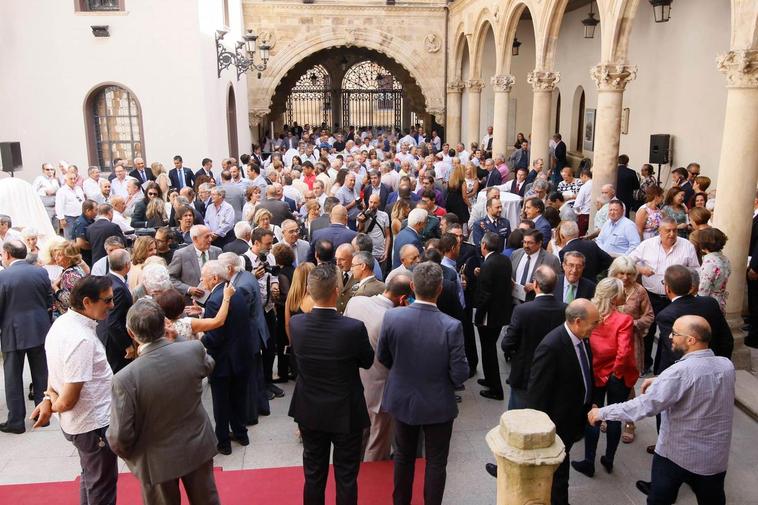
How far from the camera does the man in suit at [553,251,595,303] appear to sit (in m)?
5.43

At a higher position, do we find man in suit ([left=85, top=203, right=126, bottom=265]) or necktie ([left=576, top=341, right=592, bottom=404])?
man in suit ([left=85, top=203, right=126, bottom=265])

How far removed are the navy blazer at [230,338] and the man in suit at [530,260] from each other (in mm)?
2653

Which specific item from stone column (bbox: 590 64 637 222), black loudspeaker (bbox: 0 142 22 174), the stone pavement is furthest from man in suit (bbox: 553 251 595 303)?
black loudspeaker (bbox: 0 142 22 174)

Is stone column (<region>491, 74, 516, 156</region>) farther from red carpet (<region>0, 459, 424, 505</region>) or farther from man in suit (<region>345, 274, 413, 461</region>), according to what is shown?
red carpet (<region>0, 459, 424, 505</region>)

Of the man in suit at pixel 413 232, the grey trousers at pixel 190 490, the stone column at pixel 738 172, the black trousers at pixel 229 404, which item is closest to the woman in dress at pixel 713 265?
the stone column at pixel 738 172

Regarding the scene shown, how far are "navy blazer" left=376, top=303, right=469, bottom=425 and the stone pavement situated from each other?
1092 mm

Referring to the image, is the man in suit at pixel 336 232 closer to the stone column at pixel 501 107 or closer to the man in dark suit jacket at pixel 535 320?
the man in dark suit jacket at pixel 535 320

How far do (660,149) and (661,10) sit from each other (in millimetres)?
2623

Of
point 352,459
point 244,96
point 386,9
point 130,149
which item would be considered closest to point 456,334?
point 352,459

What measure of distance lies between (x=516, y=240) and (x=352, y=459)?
131 inches

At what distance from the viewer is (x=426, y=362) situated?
162 inches

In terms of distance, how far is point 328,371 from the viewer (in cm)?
402

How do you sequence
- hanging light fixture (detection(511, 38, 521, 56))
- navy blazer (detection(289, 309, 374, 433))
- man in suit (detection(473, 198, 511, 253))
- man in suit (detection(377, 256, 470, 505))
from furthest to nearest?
1. hanging light fixture (detection(511, 38, 521, 56))
2. man in suit (detection(473, 198, 511, 253))
3. man in suit (detection(377, 256, 470, 505))
4. navy blazer (detection(289, 309, 374, 433))

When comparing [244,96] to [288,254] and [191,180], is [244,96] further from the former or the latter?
[288,254]
